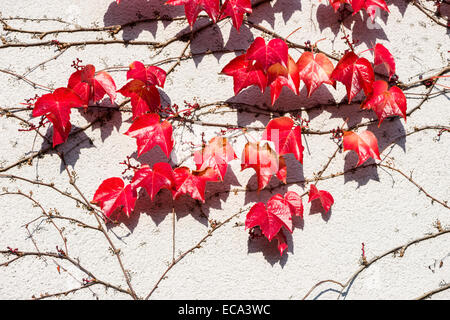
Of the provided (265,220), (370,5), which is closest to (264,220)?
(265,220)

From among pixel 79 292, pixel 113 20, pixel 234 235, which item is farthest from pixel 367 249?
pixel 113 20

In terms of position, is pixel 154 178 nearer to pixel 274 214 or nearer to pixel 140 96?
pixel 140 96

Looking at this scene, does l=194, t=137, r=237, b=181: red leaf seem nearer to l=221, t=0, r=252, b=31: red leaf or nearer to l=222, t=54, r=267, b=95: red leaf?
l=222, t=54, r=267, b=95: red leaf

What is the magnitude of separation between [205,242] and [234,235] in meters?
0.14

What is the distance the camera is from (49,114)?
1.68 metres

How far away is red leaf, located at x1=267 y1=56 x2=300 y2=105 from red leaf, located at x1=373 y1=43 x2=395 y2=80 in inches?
16.1

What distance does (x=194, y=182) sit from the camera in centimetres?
167

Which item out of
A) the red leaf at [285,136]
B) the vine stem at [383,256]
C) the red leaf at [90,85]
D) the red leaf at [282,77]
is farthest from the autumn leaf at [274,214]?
the red leaf at [90,85]

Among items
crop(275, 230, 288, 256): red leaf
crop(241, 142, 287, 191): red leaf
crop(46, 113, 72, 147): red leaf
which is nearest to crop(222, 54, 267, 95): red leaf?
crop(241, 142, 287, 191): red leaf

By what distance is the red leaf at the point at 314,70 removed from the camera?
5.69 feet

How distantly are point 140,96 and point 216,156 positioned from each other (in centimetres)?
45

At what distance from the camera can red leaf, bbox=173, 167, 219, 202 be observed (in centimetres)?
166

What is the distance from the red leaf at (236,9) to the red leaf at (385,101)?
0.69 metres

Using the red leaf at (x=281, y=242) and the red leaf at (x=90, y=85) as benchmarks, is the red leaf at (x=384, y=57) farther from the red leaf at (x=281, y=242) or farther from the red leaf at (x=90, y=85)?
the red leaf at (x=90, y=85)
